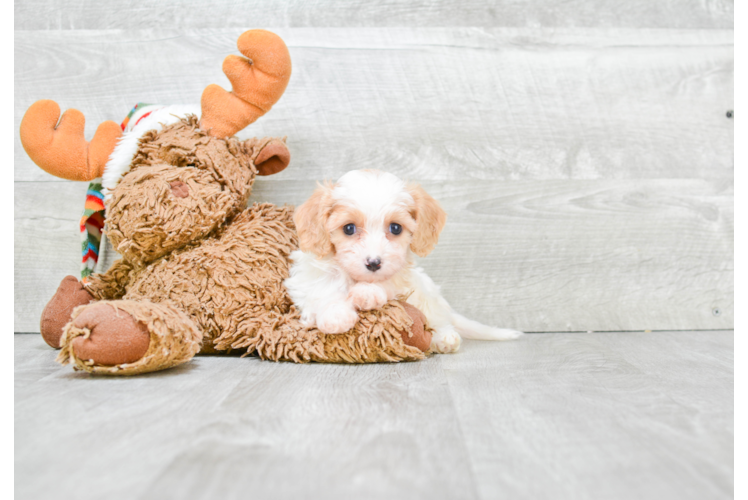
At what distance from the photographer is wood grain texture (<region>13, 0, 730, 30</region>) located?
1.79 meters

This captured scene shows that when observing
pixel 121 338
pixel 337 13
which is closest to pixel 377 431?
pixel 121 338

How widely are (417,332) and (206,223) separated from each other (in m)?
0.56

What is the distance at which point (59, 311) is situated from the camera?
151cm

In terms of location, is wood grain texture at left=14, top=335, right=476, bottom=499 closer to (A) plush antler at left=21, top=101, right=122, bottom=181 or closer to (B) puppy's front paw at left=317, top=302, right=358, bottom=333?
(B) puppy's front paw at left=317, top=302, right=358, bottom=333

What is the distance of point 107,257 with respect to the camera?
70.6 inches

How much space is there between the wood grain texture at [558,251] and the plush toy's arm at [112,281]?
0.93 feet

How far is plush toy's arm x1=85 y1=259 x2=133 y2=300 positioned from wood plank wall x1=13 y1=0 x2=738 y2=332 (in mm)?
206

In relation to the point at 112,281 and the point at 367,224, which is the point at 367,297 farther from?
the point at 112,281

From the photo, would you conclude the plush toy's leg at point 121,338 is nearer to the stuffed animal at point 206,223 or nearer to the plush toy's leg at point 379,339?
the stuffed animal at point 206,223

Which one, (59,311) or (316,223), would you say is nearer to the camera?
(316,223)

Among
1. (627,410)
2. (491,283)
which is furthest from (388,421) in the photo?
(491,283)

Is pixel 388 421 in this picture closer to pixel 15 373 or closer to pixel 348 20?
pixel 15 373

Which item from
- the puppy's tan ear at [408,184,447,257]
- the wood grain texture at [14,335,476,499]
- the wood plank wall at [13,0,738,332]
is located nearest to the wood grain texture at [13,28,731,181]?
the wood plank wall at [13,0,738,332]

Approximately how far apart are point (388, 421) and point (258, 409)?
0.74 ft
